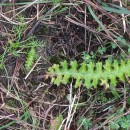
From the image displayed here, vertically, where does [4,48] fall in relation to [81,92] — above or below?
above

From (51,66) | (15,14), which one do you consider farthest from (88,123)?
(15,14)

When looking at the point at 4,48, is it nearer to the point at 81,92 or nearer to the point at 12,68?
the point at 12,68

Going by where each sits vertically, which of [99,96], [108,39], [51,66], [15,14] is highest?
[15,14]

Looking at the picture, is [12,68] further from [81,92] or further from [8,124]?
[81,92]

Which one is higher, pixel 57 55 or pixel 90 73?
pixel 57 55

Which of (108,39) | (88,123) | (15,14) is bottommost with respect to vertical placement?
(88,123)

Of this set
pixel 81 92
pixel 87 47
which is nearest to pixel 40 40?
pixel 87 47
